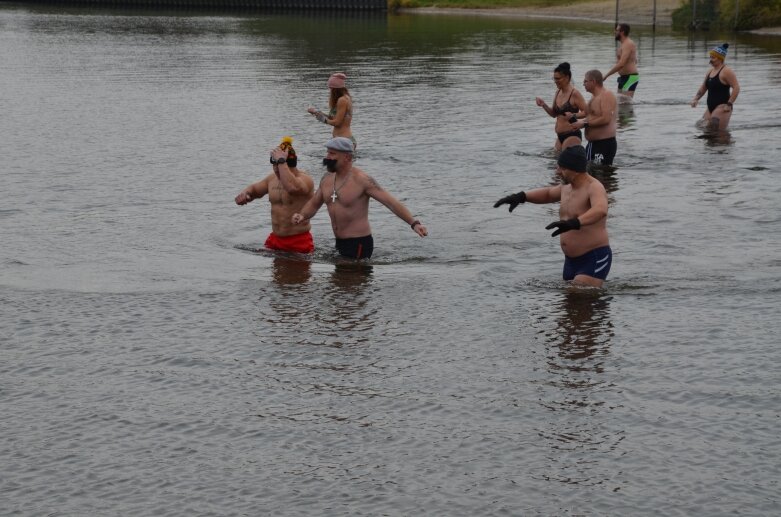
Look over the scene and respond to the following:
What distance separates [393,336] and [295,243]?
297 centimetres

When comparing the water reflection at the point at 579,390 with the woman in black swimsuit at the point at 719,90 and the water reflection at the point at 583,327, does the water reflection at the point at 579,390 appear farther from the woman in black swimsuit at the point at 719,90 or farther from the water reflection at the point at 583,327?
the woman in black swimsuit at the point at 719,90

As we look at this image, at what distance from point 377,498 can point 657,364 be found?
3.14m

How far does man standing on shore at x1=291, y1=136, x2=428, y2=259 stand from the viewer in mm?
11969

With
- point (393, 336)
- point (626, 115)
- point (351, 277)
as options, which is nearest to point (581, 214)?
point (393, 336)

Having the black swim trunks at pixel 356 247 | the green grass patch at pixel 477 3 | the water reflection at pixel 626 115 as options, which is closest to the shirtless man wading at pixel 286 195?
the black swim trunks at pixel 356 247

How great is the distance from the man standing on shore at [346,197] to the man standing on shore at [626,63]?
13.1 meters

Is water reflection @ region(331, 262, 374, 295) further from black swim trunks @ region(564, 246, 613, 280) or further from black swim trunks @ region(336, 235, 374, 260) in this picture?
black swim trunks @ region(564, 246, 613, 280)

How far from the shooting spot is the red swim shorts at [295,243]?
12633 mm

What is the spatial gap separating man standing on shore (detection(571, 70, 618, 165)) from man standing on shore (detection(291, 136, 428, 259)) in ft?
17.8

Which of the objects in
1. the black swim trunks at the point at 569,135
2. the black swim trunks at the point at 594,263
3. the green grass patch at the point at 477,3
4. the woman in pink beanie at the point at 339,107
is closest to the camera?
the black swim trunks at the point at 594,263

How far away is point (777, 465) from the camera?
7.44 meters

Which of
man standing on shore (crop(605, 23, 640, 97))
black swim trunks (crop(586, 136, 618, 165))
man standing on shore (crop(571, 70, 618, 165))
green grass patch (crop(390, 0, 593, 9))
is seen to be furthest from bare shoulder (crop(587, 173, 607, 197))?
green grass patch (crop(390, 0, 593, 9))

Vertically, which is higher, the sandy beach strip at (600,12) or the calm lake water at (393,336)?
the sandy beach strip at (600,12)

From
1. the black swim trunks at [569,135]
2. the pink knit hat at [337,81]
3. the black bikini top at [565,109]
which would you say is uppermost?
the pink knit hat at [337,81]
